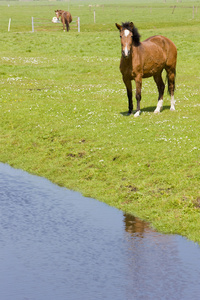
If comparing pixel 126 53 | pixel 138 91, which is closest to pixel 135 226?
pixel 126 53

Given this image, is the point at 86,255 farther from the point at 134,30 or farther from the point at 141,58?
the point at 134,30

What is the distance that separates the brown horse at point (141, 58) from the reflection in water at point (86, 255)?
320 inches

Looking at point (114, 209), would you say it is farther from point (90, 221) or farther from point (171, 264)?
point (171, 264)

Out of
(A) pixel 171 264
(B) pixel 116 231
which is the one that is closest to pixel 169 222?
(B) pixel 116 231

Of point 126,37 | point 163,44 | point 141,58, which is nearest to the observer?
point 126,37

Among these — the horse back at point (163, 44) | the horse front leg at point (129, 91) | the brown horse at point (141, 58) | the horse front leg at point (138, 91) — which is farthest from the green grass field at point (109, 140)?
the horse back at point (163, 44)

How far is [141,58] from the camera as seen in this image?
24094 millimetres

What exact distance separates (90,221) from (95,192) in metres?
2.47

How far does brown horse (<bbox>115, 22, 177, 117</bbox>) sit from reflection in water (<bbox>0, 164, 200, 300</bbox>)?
813 cm

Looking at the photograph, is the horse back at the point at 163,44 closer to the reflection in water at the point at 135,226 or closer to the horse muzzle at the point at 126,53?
the horse muzzle at the point at 126,53

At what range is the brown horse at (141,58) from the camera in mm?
22953

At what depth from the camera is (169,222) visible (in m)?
14.7

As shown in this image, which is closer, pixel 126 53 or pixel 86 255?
pixel 86 255

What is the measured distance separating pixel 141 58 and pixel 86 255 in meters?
13.0
